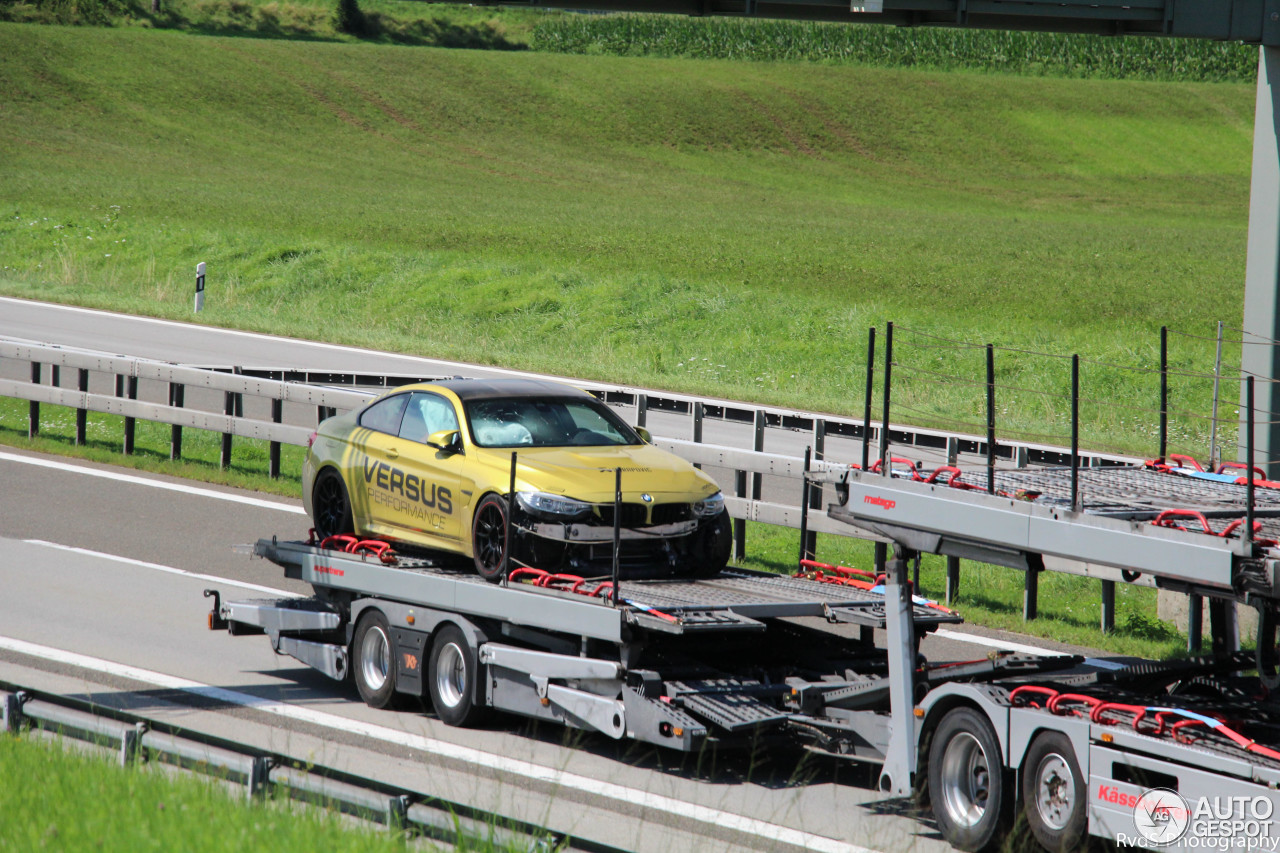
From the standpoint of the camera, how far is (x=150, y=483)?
57.2 feet

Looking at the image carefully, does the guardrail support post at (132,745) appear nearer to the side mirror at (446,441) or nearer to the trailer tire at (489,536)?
the trailer tire at (489,536)

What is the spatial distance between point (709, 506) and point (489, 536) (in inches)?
54.9

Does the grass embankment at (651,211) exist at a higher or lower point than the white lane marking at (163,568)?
higher

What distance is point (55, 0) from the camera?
87375 mm

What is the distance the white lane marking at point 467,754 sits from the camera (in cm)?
744

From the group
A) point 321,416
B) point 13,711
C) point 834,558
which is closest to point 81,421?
point 321,416

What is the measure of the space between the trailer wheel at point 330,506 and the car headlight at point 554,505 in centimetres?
208

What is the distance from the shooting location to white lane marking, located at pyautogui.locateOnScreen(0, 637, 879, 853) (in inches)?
293

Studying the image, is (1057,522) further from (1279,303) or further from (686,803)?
(1279,303)

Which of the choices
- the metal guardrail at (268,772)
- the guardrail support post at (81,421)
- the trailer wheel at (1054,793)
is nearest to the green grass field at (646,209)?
the trailer wheel at (1054,793)

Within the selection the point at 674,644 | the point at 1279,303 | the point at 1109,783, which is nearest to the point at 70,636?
the point at 674,644

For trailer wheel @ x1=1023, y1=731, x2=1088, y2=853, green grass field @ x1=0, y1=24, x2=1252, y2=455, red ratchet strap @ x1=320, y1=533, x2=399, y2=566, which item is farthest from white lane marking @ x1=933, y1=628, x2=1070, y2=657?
trailer wheel @ x1=1023, y1=731, x2=1088, y2=853

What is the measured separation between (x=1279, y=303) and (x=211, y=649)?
894 cm

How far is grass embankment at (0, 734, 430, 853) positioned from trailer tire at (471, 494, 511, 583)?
10.5 ft
